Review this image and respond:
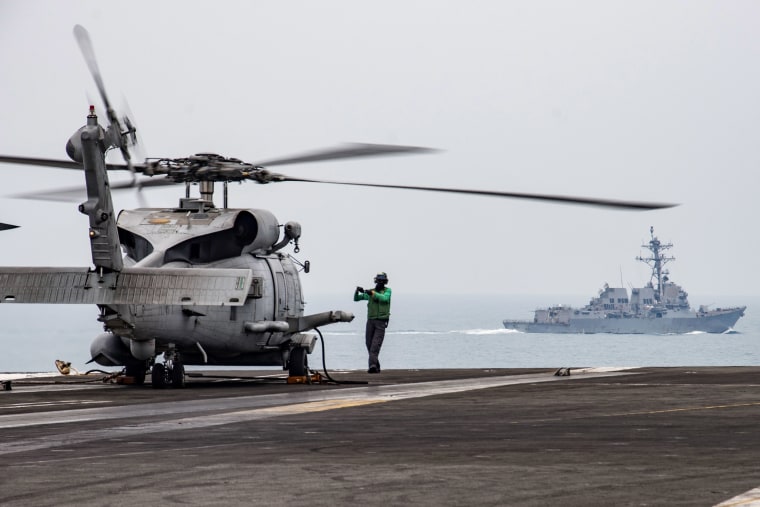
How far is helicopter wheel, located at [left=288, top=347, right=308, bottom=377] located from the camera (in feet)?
80.3

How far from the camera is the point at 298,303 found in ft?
81.0

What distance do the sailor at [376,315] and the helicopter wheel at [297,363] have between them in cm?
290

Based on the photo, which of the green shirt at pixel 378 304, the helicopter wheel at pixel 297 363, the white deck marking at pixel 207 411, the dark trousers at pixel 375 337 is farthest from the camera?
the dark trousers at pixel 375 337

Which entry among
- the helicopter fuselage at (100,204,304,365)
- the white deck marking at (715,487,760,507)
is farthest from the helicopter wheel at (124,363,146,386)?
the white deck marking at (715,487,760,507)

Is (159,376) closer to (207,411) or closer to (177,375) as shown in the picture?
(177,375)

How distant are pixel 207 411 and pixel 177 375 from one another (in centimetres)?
587

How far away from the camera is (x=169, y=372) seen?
22281 millimetres

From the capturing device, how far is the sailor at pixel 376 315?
89.8 ft

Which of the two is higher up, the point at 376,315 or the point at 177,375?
the point at 376,315

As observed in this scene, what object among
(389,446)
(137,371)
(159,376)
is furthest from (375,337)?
(389,446)

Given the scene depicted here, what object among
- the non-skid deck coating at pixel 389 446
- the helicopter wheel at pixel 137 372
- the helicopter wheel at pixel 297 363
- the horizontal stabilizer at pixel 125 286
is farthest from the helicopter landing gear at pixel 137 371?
the horizontal stabilizer at pixel 125 286

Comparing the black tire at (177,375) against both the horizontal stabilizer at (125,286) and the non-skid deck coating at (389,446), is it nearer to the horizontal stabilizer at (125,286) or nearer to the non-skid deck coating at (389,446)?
the non-skid deck coating at (389,446)

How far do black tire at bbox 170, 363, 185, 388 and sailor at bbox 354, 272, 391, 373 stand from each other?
578 cm

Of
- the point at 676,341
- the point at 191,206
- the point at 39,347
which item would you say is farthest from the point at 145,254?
the point at 676,341
